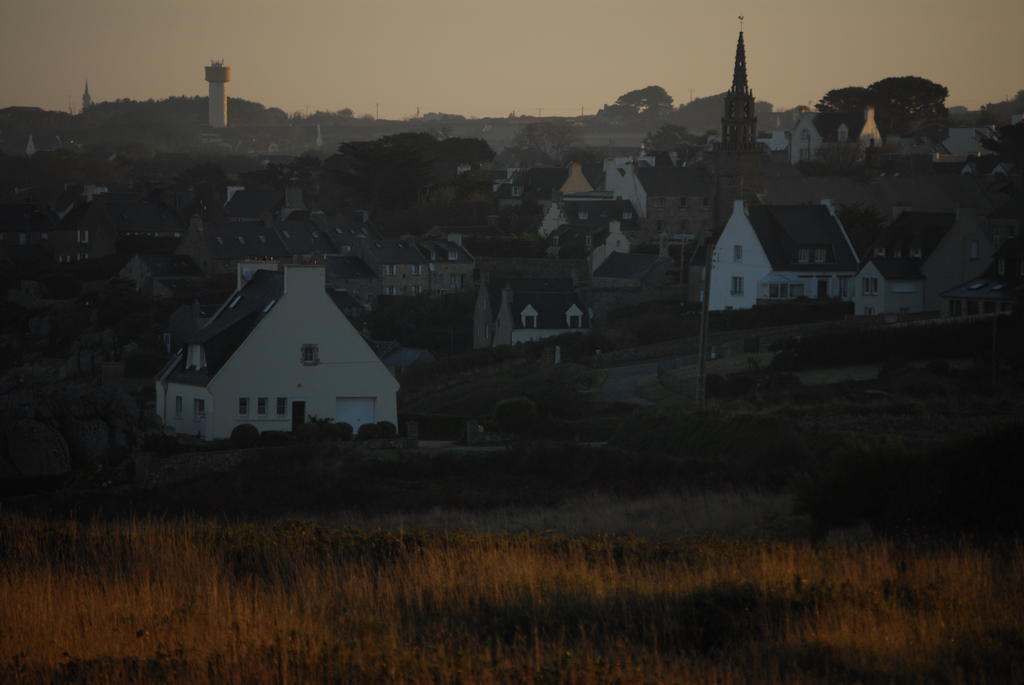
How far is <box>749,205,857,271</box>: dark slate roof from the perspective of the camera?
2208 inches

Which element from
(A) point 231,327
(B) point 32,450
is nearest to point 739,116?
(A) point 231,327

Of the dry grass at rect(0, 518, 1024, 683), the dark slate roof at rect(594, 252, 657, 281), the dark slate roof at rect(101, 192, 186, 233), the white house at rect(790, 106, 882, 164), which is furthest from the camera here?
the white house at rect(790, 106, 882, 164)

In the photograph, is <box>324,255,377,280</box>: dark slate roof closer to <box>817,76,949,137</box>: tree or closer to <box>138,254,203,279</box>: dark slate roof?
<box>138,254,203,279</box>: dark slate roof

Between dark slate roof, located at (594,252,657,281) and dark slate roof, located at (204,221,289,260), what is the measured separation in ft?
55.1

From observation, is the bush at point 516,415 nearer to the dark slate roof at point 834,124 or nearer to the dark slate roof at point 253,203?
the dark slate roof at point 253,203

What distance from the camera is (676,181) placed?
8000 cm

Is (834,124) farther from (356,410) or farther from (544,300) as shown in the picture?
(356,410)

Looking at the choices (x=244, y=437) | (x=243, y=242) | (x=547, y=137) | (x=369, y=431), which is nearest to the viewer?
(x=244, y=437)

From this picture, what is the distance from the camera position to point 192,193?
3652 inches

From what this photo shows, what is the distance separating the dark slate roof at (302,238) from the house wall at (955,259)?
32.9 meters

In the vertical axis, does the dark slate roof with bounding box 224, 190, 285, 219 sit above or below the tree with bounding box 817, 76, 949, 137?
below

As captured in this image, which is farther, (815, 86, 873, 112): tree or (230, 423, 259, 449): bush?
(815, 86, 873, 112): tree

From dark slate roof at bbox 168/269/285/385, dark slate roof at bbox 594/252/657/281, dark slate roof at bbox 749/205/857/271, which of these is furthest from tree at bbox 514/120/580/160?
dark slate roof at bbox 168/269/285/385

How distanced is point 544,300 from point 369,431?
26.7m
